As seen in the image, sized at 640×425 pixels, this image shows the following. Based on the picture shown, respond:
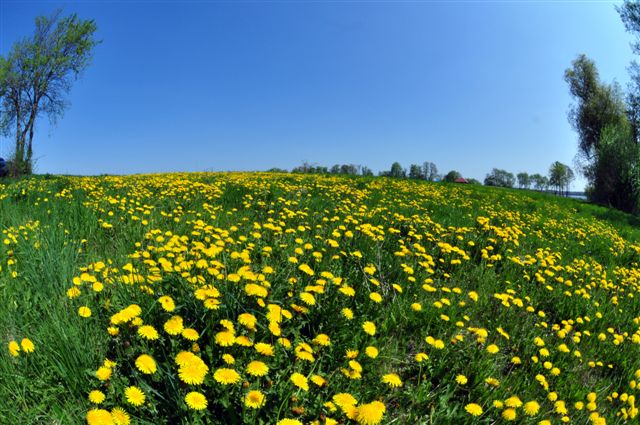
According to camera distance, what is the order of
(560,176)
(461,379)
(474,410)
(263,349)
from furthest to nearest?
(560,176) < (461,379) < (474,410) < (263,349)

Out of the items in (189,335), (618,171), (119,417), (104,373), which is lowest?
(119,417)

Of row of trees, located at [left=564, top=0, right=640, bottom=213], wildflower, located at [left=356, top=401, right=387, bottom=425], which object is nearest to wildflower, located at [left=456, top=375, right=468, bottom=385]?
wildflower, located at [left=356, top=401, right=387, bottom=425]

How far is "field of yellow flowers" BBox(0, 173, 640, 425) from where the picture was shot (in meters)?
1.69

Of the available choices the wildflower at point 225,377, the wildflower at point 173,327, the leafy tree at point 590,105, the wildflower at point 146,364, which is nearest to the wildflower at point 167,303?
the wildflower at point 173,327

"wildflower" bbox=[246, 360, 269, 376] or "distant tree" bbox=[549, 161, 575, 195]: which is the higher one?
"distant tree" bbox=[549, 161, 575, 195]

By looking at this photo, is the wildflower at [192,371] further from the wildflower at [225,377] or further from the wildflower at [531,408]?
the wildflower at [531,408]

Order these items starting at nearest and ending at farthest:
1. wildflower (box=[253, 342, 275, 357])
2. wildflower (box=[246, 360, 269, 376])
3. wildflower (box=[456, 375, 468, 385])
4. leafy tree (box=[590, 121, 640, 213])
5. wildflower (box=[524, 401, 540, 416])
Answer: wildflower (box=[246, 360, 269, 376]), wildflower (box=[253, 342, 275, 357]), wildflower (box=[524, 401, 540, 416]), wildflower (box=[456, 375, 468, 385]), leafy tree (box=[590, 121, 640, 213])

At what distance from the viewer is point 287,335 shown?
225cm

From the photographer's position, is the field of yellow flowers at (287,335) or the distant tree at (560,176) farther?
the distant tree at (560,176)

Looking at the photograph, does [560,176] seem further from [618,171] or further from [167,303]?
[167,303]

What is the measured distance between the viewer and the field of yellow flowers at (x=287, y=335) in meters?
1.69

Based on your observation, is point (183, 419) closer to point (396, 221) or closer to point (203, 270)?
point (203, 270)

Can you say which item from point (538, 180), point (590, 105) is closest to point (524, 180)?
point (538, 180)

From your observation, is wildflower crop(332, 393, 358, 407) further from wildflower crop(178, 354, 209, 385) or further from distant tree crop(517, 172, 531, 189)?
distant tree crop(517, 172, 531, 189)
